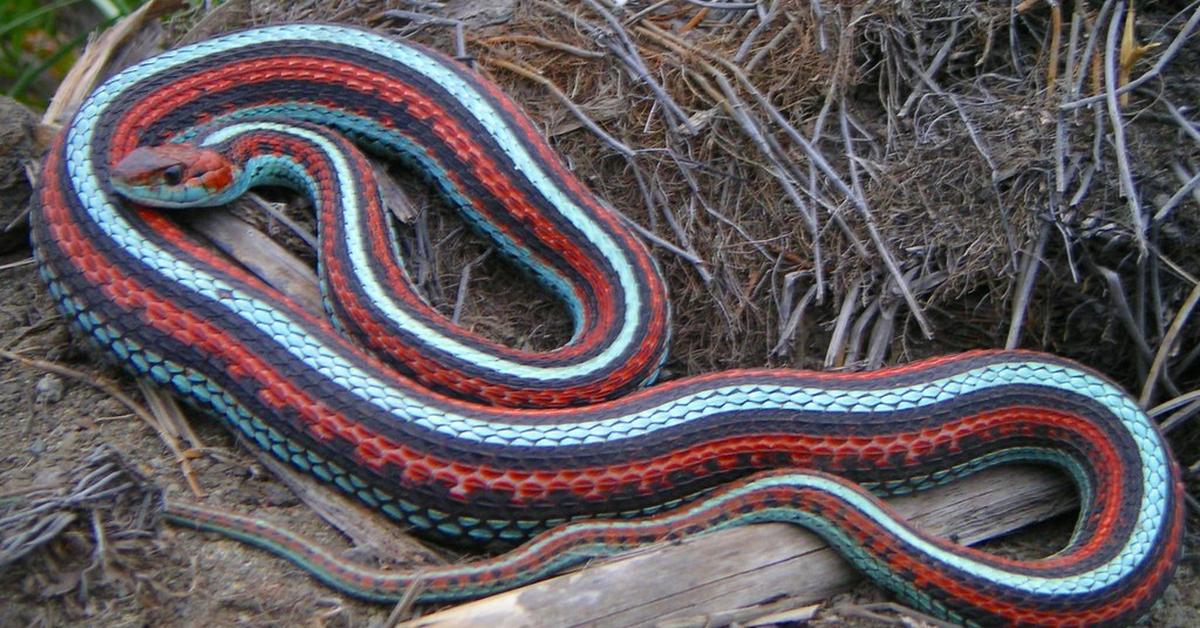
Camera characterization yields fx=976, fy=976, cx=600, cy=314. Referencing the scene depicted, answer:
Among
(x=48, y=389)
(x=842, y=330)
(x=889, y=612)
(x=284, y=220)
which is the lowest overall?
(x=889, y=612)

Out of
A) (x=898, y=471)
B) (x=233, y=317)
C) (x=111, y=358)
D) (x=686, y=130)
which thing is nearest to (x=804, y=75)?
(x=686, y=130)

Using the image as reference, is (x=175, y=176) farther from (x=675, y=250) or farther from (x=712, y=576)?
(x=712, y=576)

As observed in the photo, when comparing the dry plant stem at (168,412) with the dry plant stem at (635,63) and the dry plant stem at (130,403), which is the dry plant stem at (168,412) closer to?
the dry plant stem at (130,403)

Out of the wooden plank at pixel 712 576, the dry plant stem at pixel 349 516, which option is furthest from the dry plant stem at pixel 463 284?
the wooden plank at pixel 712 576

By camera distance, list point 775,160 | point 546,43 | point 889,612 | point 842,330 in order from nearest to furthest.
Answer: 1. point 889,612
2. point 842,330
3. point 775,160
4. point 546,43

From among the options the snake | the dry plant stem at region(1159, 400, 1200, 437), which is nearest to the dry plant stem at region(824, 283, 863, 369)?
the snake

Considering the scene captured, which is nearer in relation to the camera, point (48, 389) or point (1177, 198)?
point (48, 389)

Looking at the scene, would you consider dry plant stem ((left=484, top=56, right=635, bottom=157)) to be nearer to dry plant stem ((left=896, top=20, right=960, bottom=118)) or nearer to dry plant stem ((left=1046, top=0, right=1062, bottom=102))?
dry plant stem ((left=896, top=20, right=960, bottom=118))

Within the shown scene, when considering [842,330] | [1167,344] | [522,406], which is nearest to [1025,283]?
[1167,344]
